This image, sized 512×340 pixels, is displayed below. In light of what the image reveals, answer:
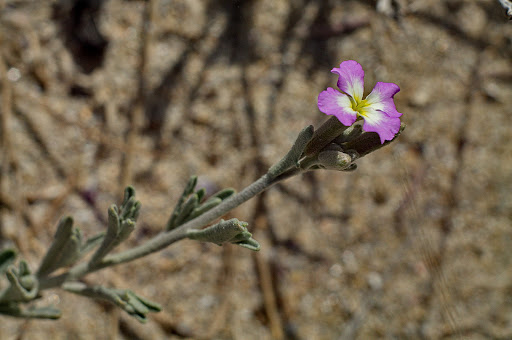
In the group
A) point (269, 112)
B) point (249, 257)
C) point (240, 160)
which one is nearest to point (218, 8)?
point (269, 112)

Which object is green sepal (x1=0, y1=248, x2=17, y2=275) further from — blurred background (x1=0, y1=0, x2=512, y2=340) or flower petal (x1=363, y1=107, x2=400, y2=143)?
flower petal (x1=363, y1=107, x2=400, y2=143)

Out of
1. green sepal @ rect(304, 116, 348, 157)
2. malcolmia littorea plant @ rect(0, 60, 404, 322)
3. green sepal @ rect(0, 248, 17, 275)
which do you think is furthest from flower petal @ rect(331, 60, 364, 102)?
green sepal @ rect(0, 248, 17, 275)

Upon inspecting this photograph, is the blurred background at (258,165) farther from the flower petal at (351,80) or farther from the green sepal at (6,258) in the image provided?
the flower petal at (351,80)

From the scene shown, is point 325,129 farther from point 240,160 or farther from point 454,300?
point 454,300

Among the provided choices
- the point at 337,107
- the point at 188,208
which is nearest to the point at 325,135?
the point at 337,107

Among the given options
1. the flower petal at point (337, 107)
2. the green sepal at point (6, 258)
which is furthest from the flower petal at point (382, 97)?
the green sepal at point (6, 258)

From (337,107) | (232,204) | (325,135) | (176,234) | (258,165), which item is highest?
(337,107)

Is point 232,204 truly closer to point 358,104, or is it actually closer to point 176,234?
point 176,234

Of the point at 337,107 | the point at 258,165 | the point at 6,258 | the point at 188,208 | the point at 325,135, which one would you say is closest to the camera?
the point at 337,107
